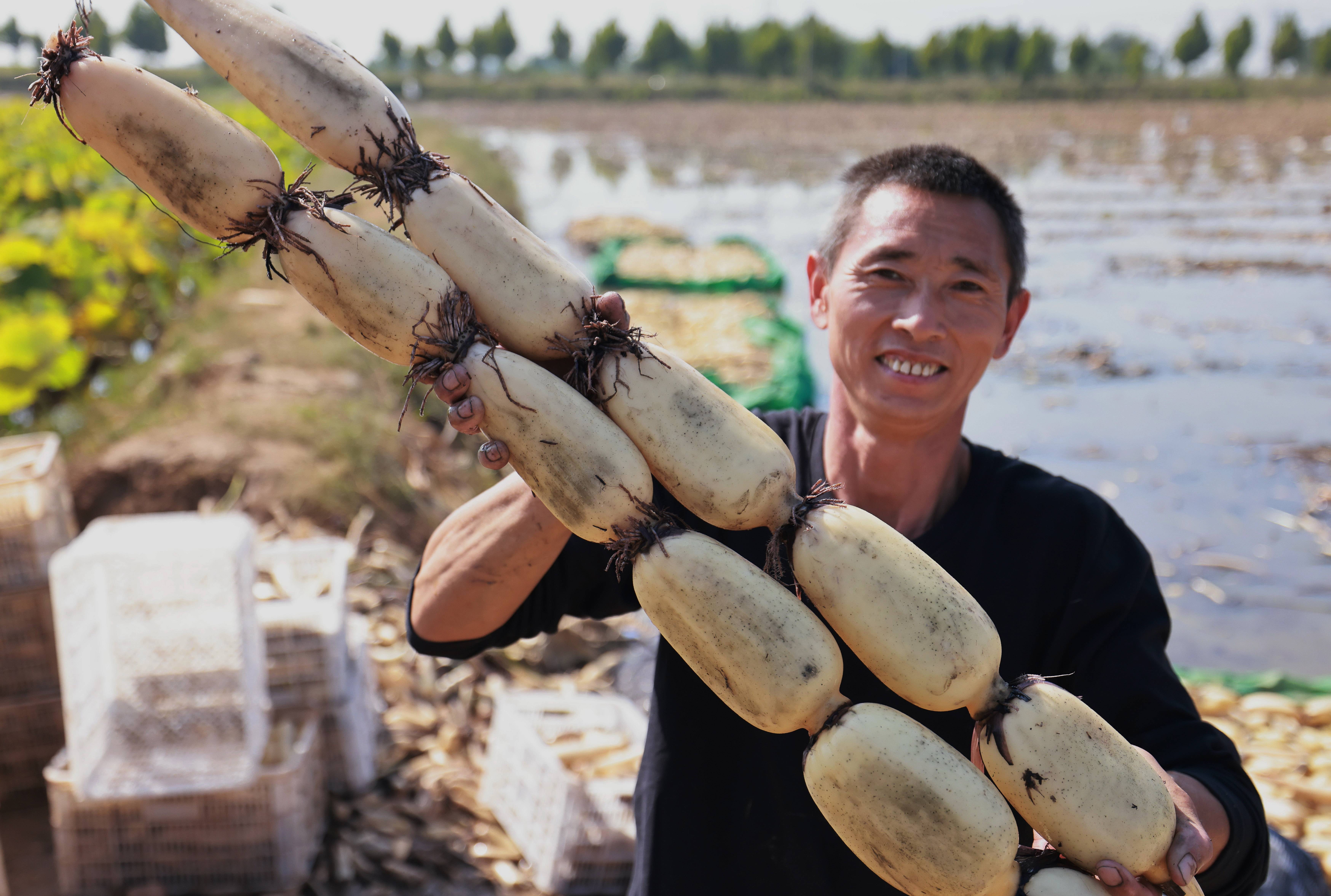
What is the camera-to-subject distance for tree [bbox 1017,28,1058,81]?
5200cm

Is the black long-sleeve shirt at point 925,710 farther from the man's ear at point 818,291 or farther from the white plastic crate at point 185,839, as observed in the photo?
the white plastic crate at point 185,839

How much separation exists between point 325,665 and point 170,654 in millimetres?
509

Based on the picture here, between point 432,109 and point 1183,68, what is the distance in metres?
43.3

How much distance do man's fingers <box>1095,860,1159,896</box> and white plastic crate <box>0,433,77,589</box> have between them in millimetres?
3554

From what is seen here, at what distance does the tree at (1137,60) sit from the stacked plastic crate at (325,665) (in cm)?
5411

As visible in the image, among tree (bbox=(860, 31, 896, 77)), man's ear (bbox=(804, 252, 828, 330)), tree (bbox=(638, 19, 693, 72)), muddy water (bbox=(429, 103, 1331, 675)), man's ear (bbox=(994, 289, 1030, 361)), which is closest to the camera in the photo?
man's ear (bbox=(994, 289, 1030, 361))

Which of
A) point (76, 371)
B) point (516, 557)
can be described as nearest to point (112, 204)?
point (76, 371)

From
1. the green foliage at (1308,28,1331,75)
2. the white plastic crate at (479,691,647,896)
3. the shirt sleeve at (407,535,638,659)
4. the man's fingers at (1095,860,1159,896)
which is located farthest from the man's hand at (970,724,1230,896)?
the green foliage at (1308,28,1331,75)

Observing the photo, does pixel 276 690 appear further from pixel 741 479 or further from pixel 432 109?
pixel 432 109

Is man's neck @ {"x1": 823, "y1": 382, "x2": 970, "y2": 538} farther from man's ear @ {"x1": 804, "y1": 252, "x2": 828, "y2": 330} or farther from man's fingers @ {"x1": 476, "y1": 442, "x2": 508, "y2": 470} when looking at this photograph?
man's fingers @ {"x1": 476, "y1": 442, "x2": 508, "y2": 470}

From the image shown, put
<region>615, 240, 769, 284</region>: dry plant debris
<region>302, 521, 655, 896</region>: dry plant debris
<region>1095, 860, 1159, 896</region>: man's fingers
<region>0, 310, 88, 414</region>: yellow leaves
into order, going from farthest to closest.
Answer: <region>615, 240, 769, 284</region>: dry plant debris, <region>0, 310, 88, 414</region>: yellow leaves, <region>302, 521, 655, 896</region>: dry plant debris, <region>1095, 860, 1159, 896</region>: man's fingers

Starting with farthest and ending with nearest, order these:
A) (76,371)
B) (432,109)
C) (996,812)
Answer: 1. (432,109)
2. (76,371)
3. (996,812)

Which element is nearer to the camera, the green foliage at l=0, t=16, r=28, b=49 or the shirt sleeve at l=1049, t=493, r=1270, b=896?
the shirt sleeve at l=1049, t=493, r=1270, b=896

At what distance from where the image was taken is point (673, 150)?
93.0 feet
